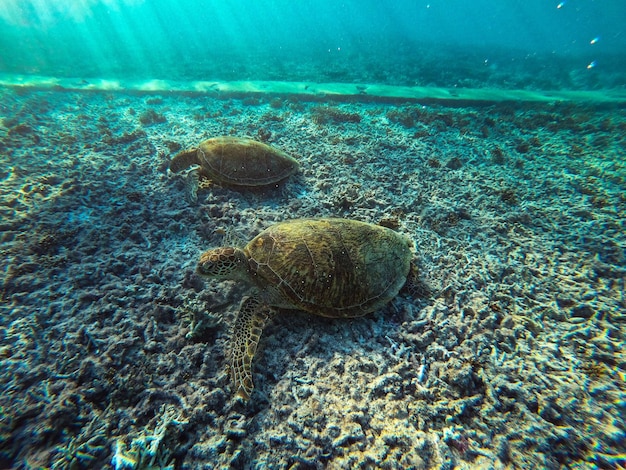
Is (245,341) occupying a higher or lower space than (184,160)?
lower

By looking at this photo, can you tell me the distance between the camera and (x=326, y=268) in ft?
10.4

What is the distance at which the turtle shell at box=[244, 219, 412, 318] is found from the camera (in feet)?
10.1

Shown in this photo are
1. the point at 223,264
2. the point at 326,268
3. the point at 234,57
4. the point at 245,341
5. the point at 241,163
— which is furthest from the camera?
the point at 234,57

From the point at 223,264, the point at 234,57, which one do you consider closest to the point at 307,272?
the point at 223,264

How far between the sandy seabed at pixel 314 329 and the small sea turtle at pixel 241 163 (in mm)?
288

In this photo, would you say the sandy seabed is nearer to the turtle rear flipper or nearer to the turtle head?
the turtle rear flipper

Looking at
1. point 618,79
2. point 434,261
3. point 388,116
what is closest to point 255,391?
point 434,261

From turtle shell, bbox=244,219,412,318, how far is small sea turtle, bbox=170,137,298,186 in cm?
196

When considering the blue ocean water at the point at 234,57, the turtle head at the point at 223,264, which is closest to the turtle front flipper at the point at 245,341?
the turtle head at the point at 223,264

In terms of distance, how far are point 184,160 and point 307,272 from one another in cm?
421

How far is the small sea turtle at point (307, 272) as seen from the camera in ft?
10.1

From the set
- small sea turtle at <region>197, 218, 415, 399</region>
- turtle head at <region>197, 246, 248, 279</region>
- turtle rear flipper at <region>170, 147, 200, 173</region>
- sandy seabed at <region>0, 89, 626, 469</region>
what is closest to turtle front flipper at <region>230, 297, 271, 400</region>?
small sea turtle at <region>197, 218, 415, 399</region>

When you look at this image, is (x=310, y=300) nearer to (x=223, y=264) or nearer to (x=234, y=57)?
(x=223, y=264)

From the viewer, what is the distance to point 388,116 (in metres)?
9.21
